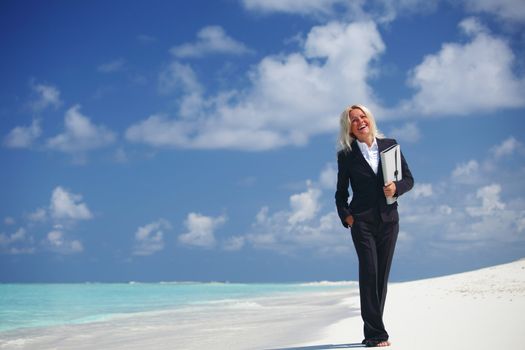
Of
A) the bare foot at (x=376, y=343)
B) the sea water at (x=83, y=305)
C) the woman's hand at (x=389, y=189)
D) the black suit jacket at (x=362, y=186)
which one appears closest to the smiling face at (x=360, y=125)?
the black suit jacket at (x=362, y=186)

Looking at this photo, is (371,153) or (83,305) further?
(83,305)

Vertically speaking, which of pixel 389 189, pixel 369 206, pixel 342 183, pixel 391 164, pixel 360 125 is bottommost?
pixel 369 206

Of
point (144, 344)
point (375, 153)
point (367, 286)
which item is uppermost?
point (375, 153)

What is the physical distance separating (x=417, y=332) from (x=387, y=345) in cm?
103

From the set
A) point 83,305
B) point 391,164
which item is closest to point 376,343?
point 391,164

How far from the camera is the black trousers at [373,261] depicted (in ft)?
18.0

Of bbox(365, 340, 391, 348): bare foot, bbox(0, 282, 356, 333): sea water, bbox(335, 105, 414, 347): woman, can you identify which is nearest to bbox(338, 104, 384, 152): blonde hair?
bbox(335, 105, 414, 347): woman

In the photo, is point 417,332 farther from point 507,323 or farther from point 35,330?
point 35,330

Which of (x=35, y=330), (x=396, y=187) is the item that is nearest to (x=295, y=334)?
(x=396, y=187)

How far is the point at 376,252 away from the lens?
18.3 feet

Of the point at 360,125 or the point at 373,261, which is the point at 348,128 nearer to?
the point at 360,125

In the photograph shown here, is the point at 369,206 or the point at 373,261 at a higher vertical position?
the point at 369,206

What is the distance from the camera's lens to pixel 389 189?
539cm

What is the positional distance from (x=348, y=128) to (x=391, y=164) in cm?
59
